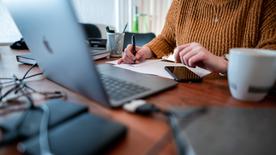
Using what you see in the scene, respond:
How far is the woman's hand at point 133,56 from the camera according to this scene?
0.97m

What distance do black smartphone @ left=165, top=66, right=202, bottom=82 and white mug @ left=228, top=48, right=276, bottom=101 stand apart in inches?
6.1

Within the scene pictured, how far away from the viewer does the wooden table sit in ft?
1.27

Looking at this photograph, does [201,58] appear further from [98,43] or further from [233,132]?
[98,43]

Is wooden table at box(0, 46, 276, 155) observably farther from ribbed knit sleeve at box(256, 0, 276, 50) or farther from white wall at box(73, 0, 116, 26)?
white wall at box(73, 0, 116, 26)

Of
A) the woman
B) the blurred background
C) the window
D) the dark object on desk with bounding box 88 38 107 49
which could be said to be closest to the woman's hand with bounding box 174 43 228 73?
the woman

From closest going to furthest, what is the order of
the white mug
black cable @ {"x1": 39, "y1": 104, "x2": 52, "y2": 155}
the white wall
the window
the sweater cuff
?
black cable @ {"x1": 39, "y1": 104, "x2": 52, "y2": 155}
the white mug
the sweater cuff
the window
the white wall

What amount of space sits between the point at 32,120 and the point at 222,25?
36.4 inches

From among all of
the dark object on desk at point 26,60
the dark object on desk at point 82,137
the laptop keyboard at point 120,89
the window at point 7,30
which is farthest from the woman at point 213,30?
the window at point 7,30

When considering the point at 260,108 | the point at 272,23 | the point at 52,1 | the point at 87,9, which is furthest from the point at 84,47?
the point at 87,9

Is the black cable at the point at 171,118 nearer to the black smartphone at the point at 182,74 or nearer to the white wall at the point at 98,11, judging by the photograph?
the black smartphone at the point at 182,74

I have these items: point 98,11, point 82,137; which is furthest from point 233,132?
point 98,11

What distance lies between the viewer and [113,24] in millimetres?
2699

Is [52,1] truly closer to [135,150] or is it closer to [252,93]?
[135,150]

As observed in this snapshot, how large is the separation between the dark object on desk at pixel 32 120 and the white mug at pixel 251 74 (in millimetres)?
374
